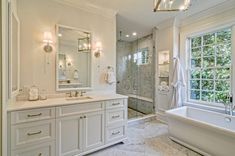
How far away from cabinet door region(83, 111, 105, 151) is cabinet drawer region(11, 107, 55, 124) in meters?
0.55

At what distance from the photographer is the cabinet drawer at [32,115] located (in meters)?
1.73

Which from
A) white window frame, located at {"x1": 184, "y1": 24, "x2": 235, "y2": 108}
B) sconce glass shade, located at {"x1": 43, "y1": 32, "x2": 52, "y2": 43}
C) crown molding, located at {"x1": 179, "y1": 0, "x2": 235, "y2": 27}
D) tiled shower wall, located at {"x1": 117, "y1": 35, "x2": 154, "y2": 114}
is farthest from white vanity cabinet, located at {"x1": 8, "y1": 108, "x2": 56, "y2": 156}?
crown molding, located at {"x1": 179, "y1": 0, "x2": 235, "y2": 27}

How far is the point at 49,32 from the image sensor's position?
2.56 metres

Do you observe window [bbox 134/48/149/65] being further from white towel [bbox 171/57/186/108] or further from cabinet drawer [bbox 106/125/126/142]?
cabinet drawer [bbox 106/125/126/142]

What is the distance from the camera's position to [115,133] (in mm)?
2686

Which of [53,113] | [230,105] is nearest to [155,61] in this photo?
[230,105]

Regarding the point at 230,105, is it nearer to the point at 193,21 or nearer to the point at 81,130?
the point at 193,21

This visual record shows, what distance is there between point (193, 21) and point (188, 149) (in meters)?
2.85

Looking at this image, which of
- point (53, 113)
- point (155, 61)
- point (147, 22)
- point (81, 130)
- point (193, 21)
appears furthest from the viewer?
point (155, 61)

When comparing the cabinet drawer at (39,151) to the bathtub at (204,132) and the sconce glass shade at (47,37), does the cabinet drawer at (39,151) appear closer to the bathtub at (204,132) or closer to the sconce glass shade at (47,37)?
the sconce glass shade at (47,37)

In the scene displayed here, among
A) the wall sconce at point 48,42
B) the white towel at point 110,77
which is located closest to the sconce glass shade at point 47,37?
the wall sconce at point 48,42

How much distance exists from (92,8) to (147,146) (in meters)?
2.91

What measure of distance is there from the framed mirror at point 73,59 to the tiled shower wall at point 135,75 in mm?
2434

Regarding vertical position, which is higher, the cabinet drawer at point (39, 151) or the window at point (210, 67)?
the window at point (210, 67)
